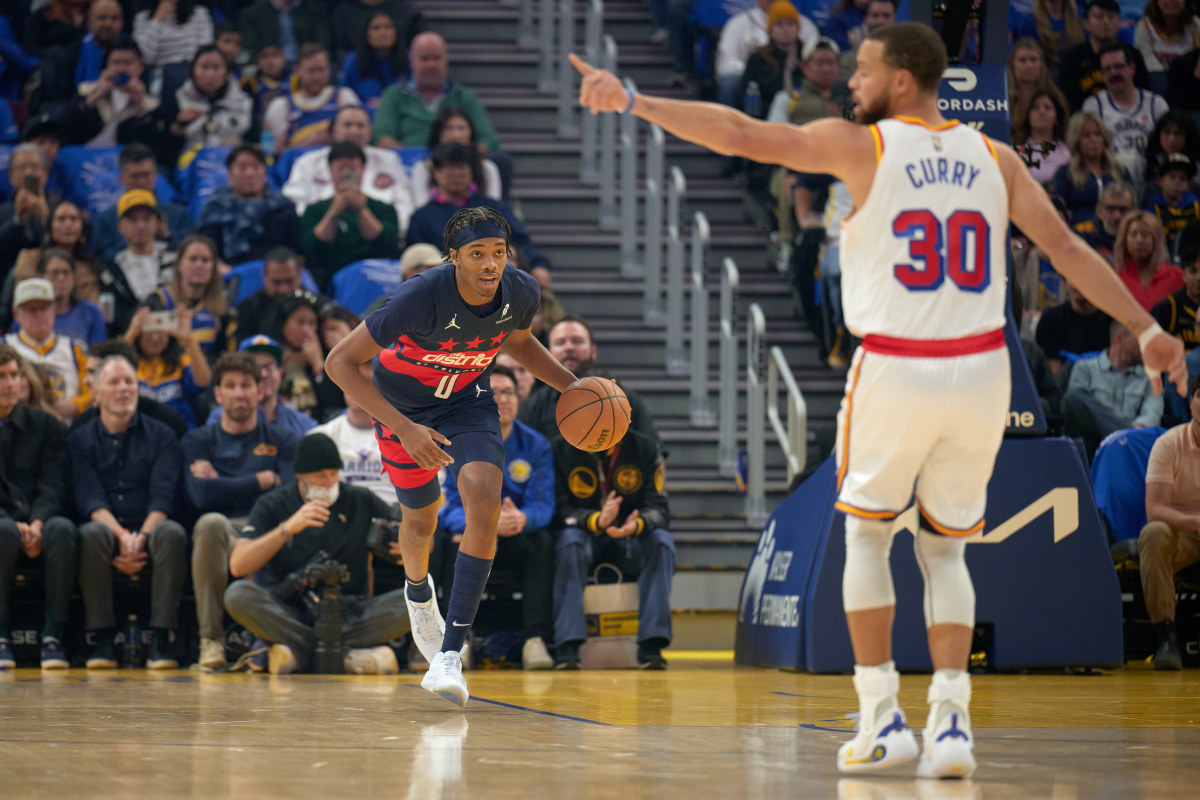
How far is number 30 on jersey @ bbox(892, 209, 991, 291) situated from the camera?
3.91 meters

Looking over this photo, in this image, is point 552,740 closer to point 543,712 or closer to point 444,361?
point 543,712

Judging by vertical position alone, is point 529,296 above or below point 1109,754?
above

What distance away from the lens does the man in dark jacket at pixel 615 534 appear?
8.52 metres

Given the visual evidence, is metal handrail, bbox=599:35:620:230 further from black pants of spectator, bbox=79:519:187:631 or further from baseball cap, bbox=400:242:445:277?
black pants of spectator, bbox=79:519:187:631

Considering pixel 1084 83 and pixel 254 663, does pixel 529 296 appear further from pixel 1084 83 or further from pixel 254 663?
pixel 1084 83

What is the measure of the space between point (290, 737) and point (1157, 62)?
1196 cm

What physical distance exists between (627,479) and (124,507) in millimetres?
3056

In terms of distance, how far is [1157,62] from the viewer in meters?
13.8

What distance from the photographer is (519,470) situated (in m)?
8.75

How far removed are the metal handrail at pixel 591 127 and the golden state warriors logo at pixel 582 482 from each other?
4756 mm

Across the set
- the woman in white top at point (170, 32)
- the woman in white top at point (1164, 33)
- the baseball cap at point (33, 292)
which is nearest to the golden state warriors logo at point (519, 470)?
the baseball cap at point (33, 292)

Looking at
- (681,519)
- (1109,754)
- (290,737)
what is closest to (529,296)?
(290,737)

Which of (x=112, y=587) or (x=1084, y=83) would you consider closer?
(x=112, y=587)

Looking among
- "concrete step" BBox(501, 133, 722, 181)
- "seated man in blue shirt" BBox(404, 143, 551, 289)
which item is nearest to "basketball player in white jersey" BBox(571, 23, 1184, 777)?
"seated man in blue shirt" BBox(404, 143, 551, 289)
